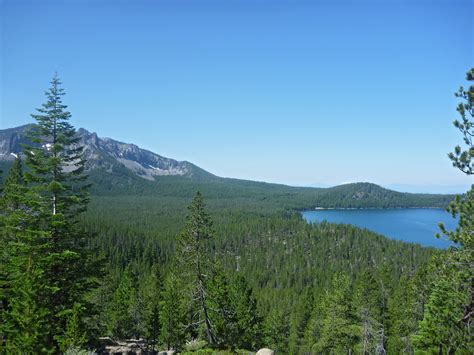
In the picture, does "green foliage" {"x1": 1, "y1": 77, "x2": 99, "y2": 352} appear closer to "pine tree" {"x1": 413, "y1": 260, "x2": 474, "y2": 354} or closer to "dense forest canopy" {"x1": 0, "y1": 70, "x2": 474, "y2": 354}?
"dense forest canopy" {"x1": 0, "y1": 70, "x2": 474, "y2": 354}

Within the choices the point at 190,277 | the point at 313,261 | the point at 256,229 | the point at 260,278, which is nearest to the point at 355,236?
the point at 313,261

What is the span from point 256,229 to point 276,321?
10694 cm

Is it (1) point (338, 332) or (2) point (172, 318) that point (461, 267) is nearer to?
(1) point (338, 332)

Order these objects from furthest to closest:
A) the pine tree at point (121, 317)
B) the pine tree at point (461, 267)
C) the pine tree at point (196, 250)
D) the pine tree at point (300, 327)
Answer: the pine tree at point (300, 327)
the pine tree at point (121, 317)
the pine tree at point (196, 250)
the pine tree at point (461, 267)

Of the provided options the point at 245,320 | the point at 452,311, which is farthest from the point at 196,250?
the point at 452,311

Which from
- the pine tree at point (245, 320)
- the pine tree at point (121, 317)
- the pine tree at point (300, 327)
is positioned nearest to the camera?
the pine tree at point (245, 320)

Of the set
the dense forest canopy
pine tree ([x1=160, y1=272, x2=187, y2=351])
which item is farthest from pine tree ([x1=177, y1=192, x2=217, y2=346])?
pine tree ([x1=160, y1=272, x2=187, y2=351])

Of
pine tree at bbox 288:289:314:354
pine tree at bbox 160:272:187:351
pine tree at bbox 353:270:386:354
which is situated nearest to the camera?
pine tree at bbox 353:270:386:354

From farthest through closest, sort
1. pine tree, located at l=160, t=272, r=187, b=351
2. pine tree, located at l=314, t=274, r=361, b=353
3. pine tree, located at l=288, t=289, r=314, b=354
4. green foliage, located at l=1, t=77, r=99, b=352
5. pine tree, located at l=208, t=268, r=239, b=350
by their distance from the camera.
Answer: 1. pine tree, located at l=288, t=289, r=314, b=354
2. pine tree, located at l=160, t=272, r=187, b=351
3. pine tree, located at l=314, t=274, r=361, b=353
4. pine tree, located at l=208, t=268, r=239, b=350
5. green foliage, located at l=1, t=77, r=99, b=352

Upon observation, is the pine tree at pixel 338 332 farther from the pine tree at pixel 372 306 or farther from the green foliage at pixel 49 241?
the green foliage at pixel 49 241

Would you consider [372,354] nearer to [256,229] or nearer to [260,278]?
[260,278]

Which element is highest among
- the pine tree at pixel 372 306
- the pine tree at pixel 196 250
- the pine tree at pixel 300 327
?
the pine tree at pixel 196 250

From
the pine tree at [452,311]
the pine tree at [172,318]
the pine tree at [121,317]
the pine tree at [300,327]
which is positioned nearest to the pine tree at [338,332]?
the pine tree at [172,318]

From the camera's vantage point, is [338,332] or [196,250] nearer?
[196,250]
